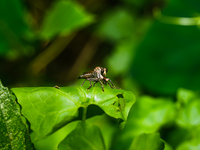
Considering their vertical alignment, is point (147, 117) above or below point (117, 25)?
below

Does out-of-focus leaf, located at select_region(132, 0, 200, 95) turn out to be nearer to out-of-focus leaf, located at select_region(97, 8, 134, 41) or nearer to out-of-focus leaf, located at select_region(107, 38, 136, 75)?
out-of-focus leaf, located at select_region(107, 38, 136, 75)

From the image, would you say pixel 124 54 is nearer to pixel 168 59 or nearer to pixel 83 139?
pixel 168 59

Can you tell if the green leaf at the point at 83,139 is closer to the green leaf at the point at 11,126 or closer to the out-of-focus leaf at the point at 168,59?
the green leaf at the point at 11,126

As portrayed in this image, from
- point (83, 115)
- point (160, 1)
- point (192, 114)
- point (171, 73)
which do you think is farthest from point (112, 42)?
point (83, 115)

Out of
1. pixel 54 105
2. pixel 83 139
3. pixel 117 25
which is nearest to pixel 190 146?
pixel 83 139

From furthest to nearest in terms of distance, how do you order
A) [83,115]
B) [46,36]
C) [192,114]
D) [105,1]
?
[105,1]
[46,36]
[192,114]
[83,115]

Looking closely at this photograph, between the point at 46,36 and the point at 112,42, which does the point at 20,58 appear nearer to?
the point at 46,36

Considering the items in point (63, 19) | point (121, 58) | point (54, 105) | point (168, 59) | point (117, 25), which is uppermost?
point (63, 19)
